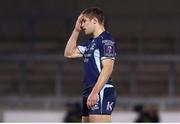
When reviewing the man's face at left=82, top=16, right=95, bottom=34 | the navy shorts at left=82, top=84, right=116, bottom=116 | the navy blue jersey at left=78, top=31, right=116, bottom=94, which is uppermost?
the man's face at left=82, top=16, right=95, bottom=34

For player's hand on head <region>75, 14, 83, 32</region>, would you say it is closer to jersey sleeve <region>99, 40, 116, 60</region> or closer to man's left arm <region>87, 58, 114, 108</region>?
jersey sleeve <region>99, 40, 116, 60</region>

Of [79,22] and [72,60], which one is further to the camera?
[72,60]

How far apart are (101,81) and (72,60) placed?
6427 mm

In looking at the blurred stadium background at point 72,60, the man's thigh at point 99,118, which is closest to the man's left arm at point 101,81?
the man's thigh at point 99,118

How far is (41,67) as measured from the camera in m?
11.5

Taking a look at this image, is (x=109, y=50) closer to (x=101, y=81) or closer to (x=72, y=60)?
(x=101, y=81)

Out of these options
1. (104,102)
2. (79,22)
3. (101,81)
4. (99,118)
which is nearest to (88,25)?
(79,22)

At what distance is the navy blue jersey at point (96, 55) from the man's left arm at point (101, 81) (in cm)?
5

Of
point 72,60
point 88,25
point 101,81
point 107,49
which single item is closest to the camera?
point 101,81

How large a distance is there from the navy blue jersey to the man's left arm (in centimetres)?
5

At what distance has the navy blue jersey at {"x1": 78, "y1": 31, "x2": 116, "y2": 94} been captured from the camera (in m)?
4.93

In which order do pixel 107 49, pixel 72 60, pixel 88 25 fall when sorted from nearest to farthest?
pixel 107 49 → pixel 88 25 → pixel 72 60

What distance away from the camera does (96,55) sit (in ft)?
16.4

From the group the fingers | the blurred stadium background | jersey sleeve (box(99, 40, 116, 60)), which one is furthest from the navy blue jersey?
the blurred stadium background
